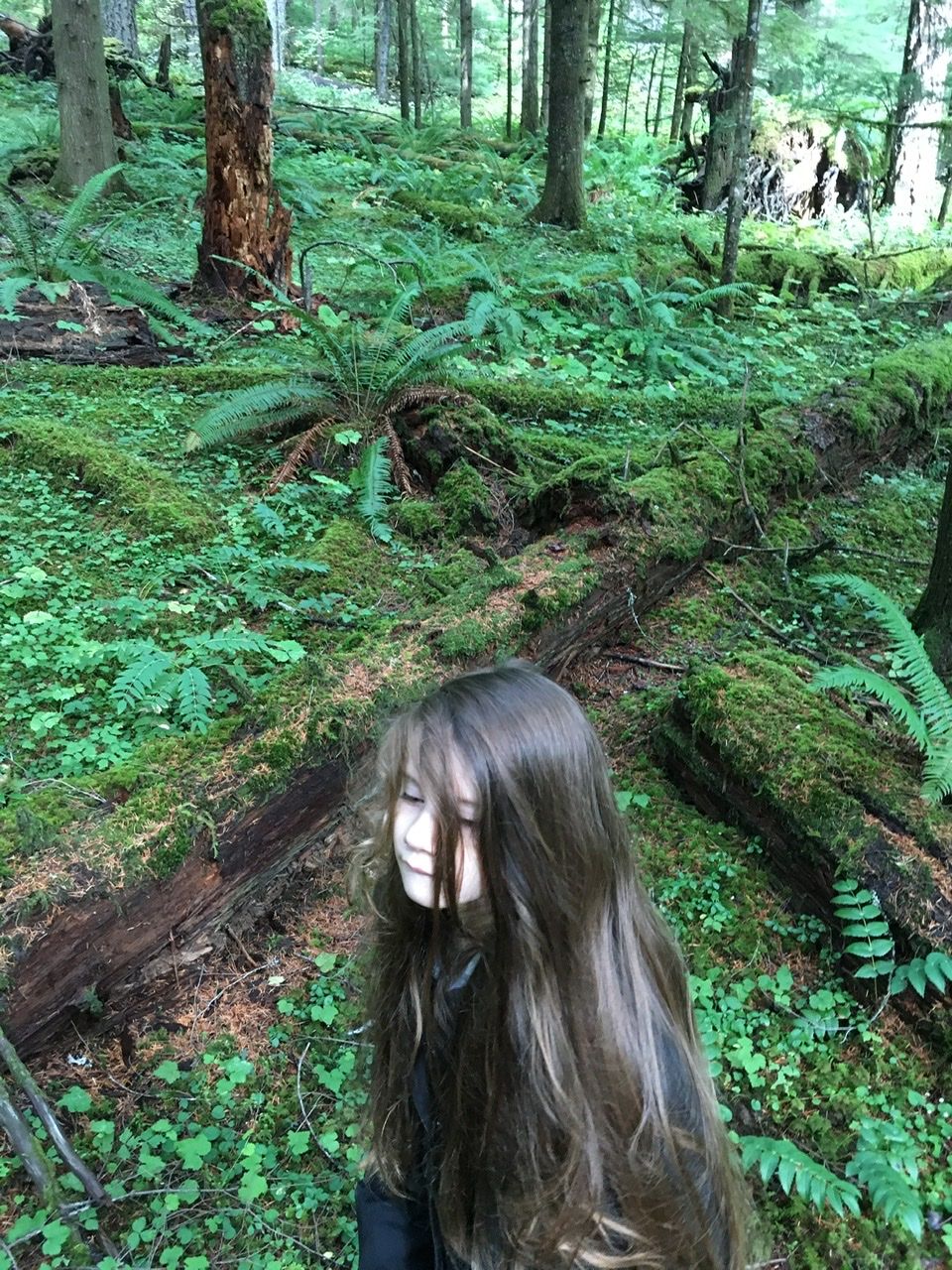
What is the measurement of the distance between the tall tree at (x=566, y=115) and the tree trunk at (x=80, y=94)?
4.84 meters

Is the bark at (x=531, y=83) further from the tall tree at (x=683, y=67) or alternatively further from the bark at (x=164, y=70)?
the bark at (x=164, y=70)

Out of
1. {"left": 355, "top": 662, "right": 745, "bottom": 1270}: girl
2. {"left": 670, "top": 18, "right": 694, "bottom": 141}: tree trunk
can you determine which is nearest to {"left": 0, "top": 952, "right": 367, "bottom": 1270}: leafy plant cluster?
{"left": 355, "top": 662, "right": 745, "bottom": 1270}: girl

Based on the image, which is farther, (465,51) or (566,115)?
(465,51)

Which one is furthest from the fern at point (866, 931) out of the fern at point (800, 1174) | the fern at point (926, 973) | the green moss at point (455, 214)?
the green moss at point (455, 214)

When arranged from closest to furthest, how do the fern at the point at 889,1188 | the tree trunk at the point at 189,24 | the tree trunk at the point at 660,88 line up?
the fern at the point at 889,1188, the tree trunk at the point at 660,88, the tree trunk at the point at 189,24

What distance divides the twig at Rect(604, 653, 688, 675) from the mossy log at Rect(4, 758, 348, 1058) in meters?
1.69

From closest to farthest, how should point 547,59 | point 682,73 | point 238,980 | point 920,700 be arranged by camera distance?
1. point 238,980
2. point 920,700
3. point 547,59
4. point 682,73

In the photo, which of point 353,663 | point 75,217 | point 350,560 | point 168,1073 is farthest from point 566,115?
point 168,1073

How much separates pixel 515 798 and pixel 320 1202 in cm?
155

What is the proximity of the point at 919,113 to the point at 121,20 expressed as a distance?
15007 millimetres

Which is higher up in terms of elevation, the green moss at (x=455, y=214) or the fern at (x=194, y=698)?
the green moss at (x=455, y=214)

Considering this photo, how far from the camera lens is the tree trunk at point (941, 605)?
3.34m

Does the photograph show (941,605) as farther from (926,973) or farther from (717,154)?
(717,154)

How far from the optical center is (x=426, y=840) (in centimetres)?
126
